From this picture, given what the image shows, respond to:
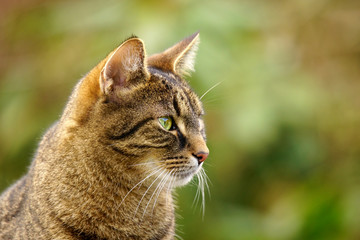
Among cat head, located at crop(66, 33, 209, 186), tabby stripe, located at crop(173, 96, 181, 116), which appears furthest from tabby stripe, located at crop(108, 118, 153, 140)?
tabby stripe, located at crop(173, 96, 181, 116)

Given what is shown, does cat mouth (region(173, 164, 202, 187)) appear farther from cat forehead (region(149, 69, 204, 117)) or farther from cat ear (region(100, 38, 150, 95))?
cat ear (region(100, 38, 150, 95))

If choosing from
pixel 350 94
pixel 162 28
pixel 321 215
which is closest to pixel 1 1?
pixel 162 28

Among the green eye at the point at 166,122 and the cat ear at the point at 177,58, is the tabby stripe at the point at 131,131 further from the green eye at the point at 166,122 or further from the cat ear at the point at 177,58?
the cat ear at the point at 177,58

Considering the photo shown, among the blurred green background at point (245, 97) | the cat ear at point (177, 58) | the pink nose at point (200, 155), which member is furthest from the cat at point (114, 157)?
the blurred green background at point (245, 97)

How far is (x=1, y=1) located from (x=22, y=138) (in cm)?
215

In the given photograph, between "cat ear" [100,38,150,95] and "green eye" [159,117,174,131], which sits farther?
"green eye" [159,117,174,131]

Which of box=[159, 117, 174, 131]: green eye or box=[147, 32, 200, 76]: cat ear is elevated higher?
box=[147, 32, 200, 76]: cat ear

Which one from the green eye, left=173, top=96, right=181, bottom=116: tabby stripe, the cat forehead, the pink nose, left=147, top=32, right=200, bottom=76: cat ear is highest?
left=147, top=32, right=200, bottom=76: cat ear

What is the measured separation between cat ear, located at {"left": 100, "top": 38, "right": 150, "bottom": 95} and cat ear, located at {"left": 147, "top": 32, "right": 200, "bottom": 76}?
28 centimetres

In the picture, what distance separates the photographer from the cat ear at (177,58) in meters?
2.98

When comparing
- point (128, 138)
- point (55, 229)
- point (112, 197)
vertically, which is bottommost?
point (55, 229)

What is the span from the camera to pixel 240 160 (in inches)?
192

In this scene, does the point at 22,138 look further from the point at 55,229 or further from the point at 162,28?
the point at 55,229

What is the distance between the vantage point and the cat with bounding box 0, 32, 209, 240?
2592 mm
